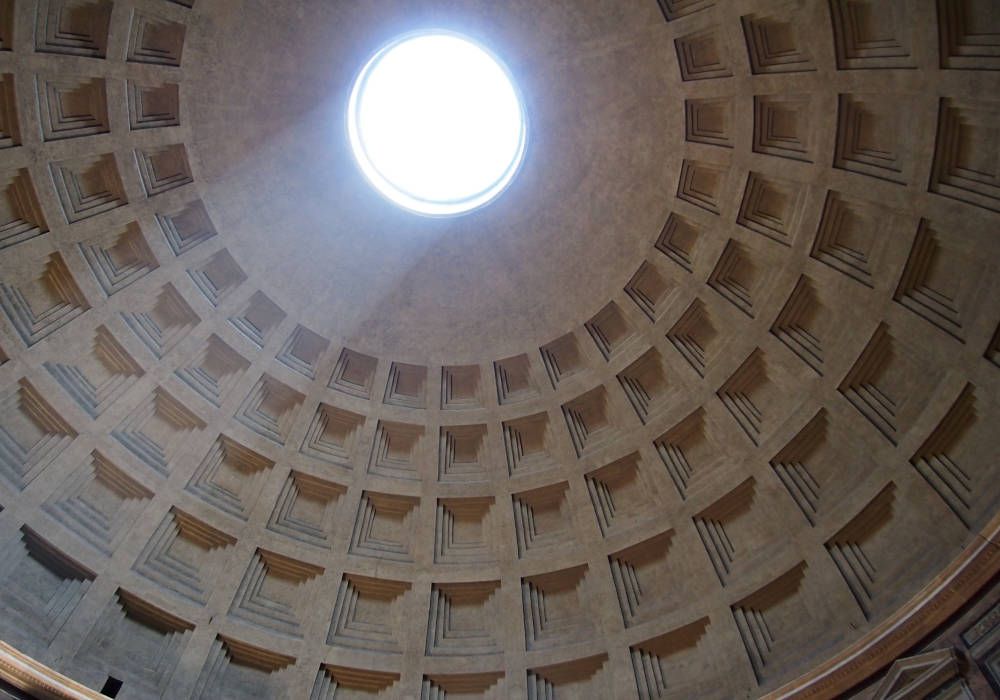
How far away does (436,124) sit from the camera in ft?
77.7

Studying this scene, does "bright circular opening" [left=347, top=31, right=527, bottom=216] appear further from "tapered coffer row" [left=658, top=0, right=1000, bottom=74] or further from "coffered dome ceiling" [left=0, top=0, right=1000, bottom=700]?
"tapered coffer row" [left=658, top=0, right=1000, bottom=74]

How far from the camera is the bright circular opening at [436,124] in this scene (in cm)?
1970

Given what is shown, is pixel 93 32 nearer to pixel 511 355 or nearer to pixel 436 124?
pixel 436 124

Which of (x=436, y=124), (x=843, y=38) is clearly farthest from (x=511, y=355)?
(x=843, y=38)

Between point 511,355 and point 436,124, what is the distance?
26.0 ft

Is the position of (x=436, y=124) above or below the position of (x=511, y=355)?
above

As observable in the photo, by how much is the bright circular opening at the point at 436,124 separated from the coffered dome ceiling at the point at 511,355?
0.66 meters

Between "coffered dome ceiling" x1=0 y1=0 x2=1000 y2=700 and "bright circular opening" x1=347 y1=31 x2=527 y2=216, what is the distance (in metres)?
Answer: 0.66

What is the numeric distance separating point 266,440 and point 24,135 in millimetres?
8418

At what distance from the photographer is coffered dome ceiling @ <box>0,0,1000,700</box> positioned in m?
14.9

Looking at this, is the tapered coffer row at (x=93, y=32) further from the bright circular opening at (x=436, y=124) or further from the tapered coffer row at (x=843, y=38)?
the tapered coffer row at (x=843, y=38)

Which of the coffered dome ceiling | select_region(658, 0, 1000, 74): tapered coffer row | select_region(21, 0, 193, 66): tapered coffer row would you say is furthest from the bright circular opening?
select_region(658, 0, 1000, 74): tapered coffer row

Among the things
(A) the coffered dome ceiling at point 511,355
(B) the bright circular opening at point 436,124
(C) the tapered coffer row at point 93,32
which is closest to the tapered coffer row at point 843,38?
(A) the coffered dome ceiling at point 511,355

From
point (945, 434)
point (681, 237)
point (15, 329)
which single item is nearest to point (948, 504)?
point (945, 434)
